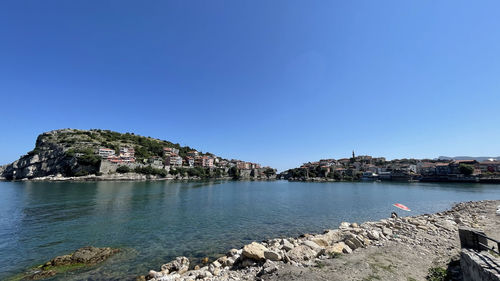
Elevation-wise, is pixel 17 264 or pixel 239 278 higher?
pixel 239 278

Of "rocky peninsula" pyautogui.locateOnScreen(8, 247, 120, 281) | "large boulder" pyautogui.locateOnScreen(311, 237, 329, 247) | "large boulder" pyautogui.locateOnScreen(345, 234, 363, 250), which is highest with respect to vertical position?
"large boulder" pyautogui.locateOnScreen(345, 234, 363, 250)

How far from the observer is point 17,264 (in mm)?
8930

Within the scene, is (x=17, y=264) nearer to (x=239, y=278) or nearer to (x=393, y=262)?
(x=239, y=278)

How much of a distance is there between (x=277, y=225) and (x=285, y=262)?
32.5 ft

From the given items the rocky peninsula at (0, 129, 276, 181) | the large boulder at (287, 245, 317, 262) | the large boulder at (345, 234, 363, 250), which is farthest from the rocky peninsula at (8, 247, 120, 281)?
the rocky peninsula at (0, 129, 276, 181)

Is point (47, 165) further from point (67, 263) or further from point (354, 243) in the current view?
point (354, 243)

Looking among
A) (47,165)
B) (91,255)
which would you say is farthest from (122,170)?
(91,255)

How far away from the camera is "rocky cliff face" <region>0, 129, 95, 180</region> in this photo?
81625 millimetres

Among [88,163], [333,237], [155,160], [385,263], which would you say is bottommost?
[333,237]

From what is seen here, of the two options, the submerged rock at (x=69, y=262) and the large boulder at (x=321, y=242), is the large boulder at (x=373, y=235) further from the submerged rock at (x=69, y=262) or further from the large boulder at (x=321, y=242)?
the submerged rock at (x=69, y=262)

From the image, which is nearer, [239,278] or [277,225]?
[239,278]

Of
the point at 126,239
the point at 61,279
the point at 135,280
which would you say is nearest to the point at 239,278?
the point at 135,280

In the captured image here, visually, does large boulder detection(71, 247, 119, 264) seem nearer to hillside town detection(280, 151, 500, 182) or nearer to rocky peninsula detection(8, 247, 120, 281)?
rocky peninsula detection(8, 247, 120, 281)

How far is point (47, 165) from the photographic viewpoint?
282ft
